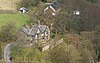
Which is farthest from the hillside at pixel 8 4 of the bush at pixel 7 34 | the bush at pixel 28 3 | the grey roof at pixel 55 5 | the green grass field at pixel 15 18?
the bush at pixel 7 34

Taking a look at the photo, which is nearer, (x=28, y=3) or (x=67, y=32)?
(x=67, y=32)

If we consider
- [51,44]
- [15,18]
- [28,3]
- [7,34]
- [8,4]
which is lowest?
[8,4]

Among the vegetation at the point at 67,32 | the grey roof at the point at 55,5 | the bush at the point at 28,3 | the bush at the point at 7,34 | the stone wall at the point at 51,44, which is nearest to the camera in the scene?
the vegetation at the point at 67,32

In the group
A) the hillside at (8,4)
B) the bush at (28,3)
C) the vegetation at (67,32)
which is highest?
the vegetation at (67,32)

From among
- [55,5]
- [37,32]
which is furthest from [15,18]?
[37,32]

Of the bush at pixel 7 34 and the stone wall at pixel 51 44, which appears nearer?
the stone wall at pixel 51 44

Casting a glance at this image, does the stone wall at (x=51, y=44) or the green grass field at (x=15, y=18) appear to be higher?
the stone wall at (x=51, y=44)

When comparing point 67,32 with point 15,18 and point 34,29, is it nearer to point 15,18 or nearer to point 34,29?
point 34,29

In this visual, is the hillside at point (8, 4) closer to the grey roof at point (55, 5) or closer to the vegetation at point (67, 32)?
the vegetation at point (67, 32)

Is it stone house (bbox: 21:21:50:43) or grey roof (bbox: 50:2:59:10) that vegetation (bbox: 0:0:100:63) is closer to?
grey roof (bbox: 50:2:59:10)

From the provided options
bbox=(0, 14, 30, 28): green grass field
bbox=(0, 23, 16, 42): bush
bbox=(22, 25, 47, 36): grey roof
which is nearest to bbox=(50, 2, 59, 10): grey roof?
bbox=(0, 14, 30, 28): green grass field

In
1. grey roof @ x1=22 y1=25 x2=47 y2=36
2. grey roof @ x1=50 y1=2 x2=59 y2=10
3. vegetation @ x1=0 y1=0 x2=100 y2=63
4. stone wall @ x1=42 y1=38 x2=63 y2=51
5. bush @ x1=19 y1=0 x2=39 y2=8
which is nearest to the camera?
vegetation @ x1=0 y1=0 x2=100 y2=63
